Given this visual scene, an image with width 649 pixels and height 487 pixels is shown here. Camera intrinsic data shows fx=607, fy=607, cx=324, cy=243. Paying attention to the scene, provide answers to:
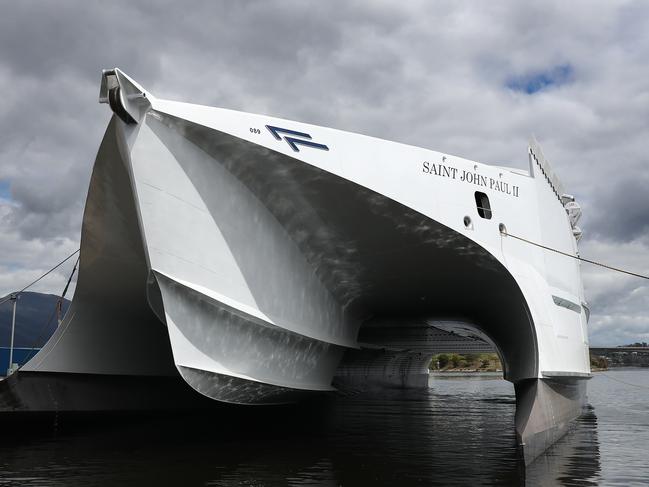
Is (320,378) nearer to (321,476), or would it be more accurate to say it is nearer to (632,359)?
(321,476)

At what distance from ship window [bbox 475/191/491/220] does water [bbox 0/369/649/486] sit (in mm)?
4332

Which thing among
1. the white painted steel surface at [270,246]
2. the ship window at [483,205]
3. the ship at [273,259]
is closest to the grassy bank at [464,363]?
the ship at [273,259]

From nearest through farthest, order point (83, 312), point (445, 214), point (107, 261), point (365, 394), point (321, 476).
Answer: point (321, 476), point (445, 214), point (107, 261), point (83, 312), point (365, 394)

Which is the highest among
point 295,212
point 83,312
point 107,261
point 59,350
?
point 295,212

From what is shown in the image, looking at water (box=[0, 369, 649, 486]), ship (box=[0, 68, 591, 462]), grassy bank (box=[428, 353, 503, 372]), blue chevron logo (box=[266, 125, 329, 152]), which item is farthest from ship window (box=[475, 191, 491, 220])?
grassy bank (box=[428, 353, 503, 372])

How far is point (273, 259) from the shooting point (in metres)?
11.4

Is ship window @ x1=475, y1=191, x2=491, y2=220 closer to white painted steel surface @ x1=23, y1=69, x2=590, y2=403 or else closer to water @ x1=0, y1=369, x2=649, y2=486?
white painted steel surface @ x1=23, y1=69, x2=590, y2=403

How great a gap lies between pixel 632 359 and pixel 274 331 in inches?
6212

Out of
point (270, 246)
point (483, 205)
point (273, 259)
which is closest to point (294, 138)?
point (270, 246)

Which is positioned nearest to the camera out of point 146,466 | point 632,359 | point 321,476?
point 321,476

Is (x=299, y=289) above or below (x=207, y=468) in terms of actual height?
above

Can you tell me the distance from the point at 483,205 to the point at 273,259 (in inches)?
161

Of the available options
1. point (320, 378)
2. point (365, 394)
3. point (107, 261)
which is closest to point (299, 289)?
point (320, 378)

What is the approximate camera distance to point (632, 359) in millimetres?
147125
